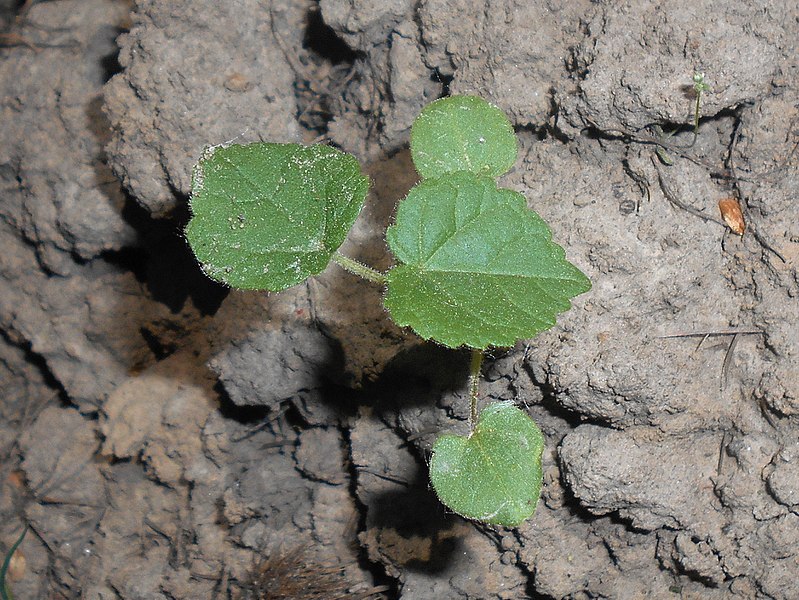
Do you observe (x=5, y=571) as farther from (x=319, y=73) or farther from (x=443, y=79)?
(x=443, y=79)

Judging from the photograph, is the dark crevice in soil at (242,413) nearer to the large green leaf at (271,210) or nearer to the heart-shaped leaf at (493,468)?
the heart-shaped leaf at (493,468)

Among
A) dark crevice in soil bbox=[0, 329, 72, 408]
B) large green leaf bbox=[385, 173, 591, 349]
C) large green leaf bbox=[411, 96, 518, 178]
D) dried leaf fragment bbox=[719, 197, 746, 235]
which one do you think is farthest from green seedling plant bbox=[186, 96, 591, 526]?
dark crevice in soil bbox=[0, 329, 72, 408]

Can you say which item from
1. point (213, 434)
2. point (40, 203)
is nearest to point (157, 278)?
point (40, 203)

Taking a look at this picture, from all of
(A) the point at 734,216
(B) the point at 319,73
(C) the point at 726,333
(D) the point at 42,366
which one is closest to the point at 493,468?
(C) the point at 726,333

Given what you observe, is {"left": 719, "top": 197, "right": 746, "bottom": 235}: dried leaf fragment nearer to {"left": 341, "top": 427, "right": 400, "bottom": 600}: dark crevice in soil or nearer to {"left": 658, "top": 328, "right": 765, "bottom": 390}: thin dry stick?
{"left": 658, "top": 328, "right": 765, "bottom": 390}: thin dry stick

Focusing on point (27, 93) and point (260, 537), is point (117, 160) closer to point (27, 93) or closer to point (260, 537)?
point (27, 93)

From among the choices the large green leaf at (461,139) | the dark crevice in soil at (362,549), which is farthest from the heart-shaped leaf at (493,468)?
the dark crevice in soil at (362,549)
